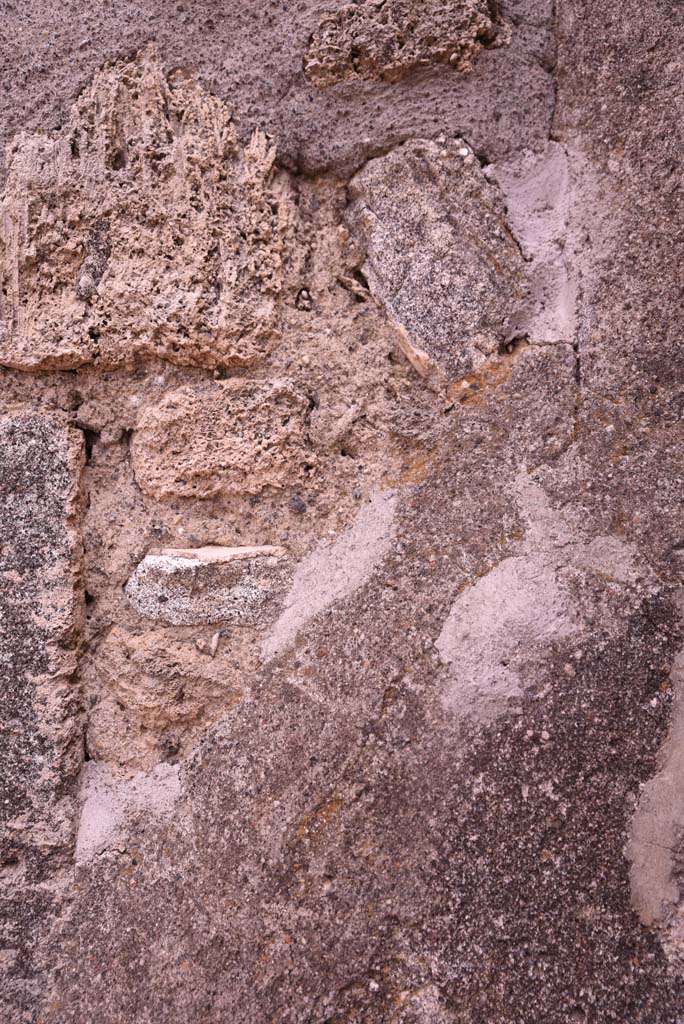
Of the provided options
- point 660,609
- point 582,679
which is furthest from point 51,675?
point 660,609

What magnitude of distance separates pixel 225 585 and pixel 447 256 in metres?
0.63

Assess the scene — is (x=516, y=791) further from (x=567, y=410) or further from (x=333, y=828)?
(x=567, y=410)

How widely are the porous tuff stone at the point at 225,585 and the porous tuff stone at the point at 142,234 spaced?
0.32 m

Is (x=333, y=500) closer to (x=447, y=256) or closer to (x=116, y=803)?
(x=447, y=256)

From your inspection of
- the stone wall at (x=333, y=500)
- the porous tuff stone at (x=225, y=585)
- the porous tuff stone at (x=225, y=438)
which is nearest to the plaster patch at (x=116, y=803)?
the stone wall at (x=333, y=500)

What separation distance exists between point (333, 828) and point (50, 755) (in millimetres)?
476

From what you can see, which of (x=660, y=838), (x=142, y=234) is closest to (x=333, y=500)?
(x=142, y=234)

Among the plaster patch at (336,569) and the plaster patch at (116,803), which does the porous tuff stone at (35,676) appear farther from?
the plaster patch at (336,569)

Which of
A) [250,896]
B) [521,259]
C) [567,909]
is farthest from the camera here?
[521,259]

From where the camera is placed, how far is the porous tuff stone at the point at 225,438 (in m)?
1.15

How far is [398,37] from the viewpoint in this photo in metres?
1.14

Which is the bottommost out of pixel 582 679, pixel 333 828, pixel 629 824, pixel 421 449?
pixel 333 828

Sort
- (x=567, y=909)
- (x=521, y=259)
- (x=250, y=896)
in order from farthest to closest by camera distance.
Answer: (x=521, y=259) → (x=250, y=896) → (x=567, y=909)

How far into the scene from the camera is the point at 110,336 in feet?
3.81
